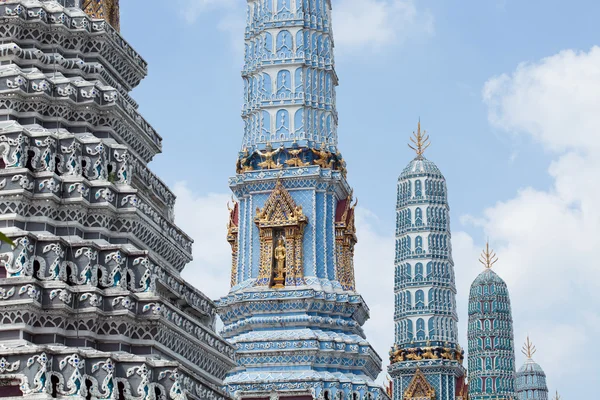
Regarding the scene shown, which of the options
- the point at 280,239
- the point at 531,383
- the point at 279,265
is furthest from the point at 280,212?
the point at 531,383

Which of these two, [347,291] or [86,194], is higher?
[347,291]

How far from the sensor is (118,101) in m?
19.5

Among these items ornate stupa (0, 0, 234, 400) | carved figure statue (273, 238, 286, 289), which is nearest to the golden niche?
carved figure statue (273, 238, 286, 289)

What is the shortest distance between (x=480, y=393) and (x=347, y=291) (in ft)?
164

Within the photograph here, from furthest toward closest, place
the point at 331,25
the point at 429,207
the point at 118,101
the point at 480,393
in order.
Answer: the point at 480,393 < the point at 429,207 < the point at 331,25 < the point at 118,101

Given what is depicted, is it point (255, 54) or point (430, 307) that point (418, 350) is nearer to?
point (430, 307)

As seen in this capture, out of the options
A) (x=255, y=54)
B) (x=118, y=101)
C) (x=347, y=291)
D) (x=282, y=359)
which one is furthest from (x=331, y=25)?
(x=118, y=101)

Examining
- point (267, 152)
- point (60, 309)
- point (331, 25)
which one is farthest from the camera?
point (331, 25)

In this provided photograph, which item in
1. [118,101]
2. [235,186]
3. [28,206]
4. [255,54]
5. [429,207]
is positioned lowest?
[28,206]

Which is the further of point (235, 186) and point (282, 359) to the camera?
point (235, 186)

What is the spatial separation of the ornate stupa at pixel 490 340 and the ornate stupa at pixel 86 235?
6243 centimetres

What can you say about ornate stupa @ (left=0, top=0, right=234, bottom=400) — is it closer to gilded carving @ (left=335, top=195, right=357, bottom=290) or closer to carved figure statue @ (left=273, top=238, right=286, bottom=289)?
carved figure statue @ (left=273, top=238, right=286, bottom=289)

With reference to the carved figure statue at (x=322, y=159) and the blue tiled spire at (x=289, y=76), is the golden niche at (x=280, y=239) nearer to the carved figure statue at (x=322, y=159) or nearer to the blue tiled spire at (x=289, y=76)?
the carved figure statue at (x=322, y=159)

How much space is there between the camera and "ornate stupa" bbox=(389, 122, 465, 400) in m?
60.6
